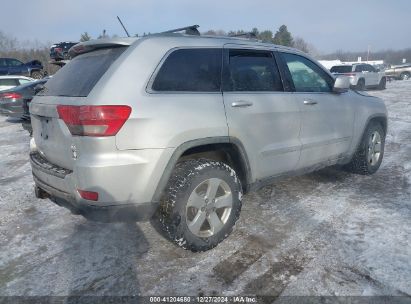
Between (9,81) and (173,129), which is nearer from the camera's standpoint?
(173,129)

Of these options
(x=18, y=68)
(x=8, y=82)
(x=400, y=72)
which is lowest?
(x=400, y=72)

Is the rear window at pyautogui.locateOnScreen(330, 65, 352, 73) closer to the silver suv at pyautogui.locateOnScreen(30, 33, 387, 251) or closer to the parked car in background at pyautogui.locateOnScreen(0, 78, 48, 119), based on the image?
the parked car in background at pyautogui.locateOnScreen(0, 78, 48, 119)

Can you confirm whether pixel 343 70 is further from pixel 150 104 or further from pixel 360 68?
pixel 150 104

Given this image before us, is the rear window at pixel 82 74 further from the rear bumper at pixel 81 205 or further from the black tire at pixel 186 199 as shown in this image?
the black tire at pixel 186 199

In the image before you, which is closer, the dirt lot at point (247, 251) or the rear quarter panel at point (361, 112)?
the dirt lot at point (247, 251)

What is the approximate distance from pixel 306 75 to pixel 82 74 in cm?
251

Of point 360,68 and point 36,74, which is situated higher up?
point 36,74

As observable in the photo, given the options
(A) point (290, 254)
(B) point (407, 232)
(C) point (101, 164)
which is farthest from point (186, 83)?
(B) point (407, 232)

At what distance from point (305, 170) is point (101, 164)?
2456 mm

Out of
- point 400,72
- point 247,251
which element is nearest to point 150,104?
point 247,251

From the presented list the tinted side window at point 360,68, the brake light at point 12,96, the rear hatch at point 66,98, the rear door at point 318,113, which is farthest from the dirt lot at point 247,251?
the tinted side window at point 360,68

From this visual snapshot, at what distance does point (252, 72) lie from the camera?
11.5 feet

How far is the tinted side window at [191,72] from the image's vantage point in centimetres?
285

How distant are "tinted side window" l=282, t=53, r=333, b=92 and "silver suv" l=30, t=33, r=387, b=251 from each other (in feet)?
0.09
